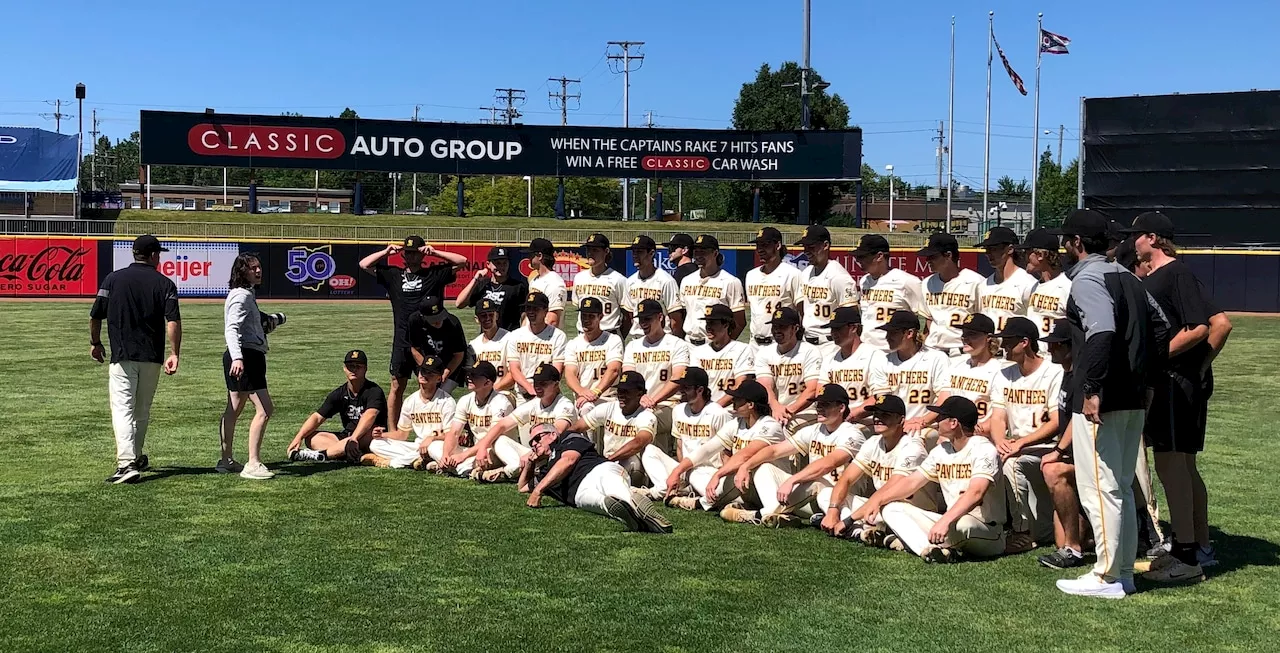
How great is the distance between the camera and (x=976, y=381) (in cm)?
792

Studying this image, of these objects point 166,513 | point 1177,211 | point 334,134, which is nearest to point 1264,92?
point 1177,211

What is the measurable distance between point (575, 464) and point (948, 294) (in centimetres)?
310

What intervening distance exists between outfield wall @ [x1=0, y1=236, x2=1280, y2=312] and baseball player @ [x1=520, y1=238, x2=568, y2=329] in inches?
761

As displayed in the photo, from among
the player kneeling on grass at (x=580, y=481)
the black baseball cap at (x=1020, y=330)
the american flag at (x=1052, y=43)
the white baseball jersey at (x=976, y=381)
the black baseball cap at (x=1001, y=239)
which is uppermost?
the american flag at (x=1052, y=43)

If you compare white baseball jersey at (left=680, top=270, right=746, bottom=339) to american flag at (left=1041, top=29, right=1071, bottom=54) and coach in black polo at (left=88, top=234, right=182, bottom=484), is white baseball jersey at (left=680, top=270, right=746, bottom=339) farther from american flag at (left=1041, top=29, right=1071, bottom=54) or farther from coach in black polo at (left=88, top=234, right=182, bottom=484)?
american flag at (left=1041, top=29, right=1071, bottom=54)

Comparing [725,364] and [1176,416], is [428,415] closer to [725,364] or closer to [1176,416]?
[725,364]

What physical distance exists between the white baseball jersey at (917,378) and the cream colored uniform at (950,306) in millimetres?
513

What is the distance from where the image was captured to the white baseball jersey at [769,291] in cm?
1016

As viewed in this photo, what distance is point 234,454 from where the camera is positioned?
35.8ft

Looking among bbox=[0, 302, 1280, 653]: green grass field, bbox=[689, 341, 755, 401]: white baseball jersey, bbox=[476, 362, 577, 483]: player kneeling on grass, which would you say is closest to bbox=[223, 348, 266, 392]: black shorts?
bbox=[0, 302, 1280, 653]: green grass field

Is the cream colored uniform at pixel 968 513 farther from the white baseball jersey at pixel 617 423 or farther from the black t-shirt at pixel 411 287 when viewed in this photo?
→ the black t-shirt at pixel 411 287

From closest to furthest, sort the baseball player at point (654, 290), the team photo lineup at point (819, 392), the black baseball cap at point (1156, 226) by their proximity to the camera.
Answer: the team photo lineup at point (819, 392) → the black baseball cap at point (1156, 226) → the baseball player at point (654, 290)

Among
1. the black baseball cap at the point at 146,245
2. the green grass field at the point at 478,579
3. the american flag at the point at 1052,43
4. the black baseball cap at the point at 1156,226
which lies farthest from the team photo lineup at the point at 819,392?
the american flag at the point at 1052,43

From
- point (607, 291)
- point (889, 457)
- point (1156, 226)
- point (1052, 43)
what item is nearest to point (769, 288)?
point (607, 291)
